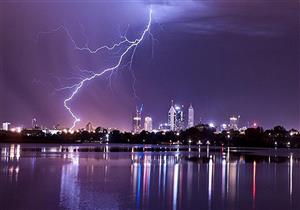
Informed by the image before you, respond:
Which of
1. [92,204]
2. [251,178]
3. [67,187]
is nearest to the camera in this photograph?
[92,204]

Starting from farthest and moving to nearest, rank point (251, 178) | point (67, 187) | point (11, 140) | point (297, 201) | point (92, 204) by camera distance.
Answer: point (11, 140), point (251, 178), point (67, 187), point (297, 201), point (92, 204)

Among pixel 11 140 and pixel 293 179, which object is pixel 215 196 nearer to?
pixel 293 179

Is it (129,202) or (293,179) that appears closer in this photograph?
(129,202)

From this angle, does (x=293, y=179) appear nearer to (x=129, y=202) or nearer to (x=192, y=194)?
(x=192, y=194)

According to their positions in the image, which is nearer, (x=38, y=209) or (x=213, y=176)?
(x=38, y=209)

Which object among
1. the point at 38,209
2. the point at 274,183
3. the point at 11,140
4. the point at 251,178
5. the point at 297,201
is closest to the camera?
the point at 38,209

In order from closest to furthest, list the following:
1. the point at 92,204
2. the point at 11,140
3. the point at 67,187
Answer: the point at 92,204, the point at 67,187, the point at 11,140

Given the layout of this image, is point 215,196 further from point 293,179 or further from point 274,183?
point 293,179

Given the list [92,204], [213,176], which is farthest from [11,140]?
[92,204]

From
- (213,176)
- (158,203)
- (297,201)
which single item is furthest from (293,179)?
(158,203)
